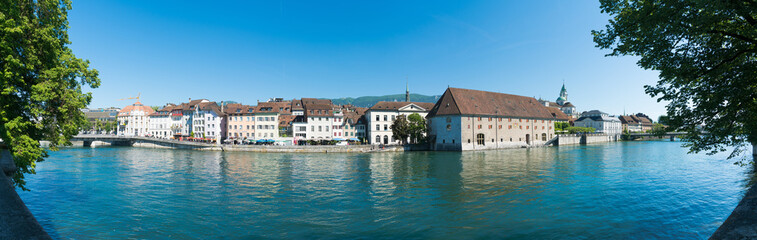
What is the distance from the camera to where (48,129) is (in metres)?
12.3

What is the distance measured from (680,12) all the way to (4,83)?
18353mm

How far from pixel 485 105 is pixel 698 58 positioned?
59.5 metres

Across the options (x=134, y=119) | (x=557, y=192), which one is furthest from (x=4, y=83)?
(x=134, y=119)

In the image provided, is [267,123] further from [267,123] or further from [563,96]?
[563,96]

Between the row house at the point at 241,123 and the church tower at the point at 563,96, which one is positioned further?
the church tower at the point at 563,96

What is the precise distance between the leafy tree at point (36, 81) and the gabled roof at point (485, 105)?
5386cm

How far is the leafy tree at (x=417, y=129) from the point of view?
6151cm

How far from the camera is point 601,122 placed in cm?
12362

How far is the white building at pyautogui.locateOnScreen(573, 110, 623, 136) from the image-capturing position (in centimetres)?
12362

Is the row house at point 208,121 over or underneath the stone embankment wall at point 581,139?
over

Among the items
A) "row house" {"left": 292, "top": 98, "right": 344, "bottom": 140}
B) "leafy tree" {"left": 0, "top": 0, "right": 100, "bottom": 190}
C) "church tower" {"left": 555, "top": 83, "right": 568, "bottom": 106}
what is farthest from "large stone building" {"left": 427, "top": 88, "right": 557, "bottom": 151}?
"church tower" {"left": 555, "top": 83, "right": 568, "bottom": 106}

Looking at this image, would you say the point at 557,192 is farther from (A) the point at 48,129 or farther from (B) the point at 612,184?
(A) the point at 48,129

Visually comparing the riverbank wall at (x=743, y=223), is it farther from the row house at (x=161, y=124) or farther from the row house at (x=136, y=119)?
the row house at (x=136, y=119)

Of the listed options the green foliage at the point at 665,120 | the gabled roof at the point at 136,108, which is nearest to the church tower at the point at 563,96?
the gabled roof at the point at 136,108
